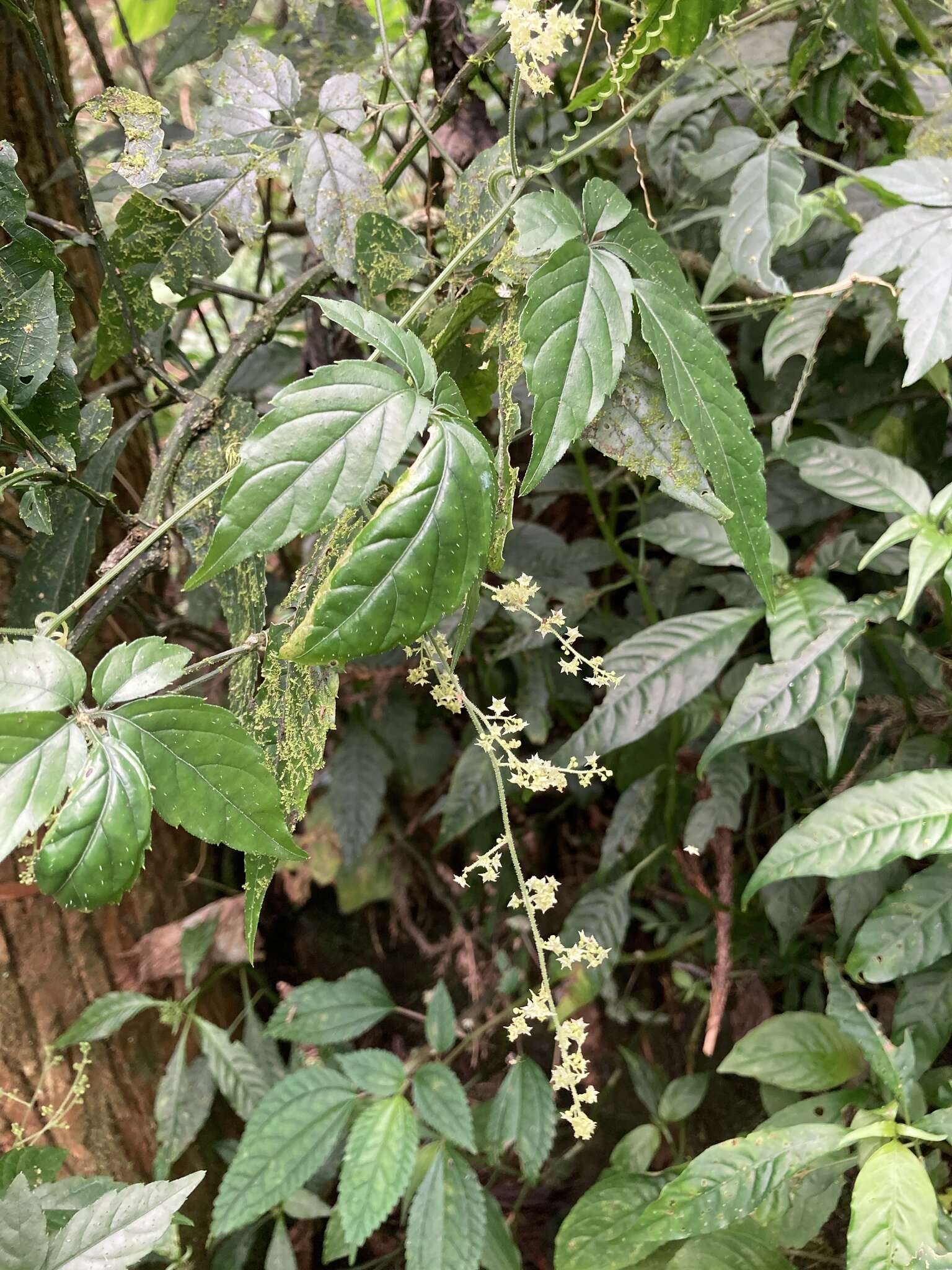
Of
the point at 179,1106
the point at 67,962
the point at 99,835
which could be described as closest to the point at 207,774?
the point at 99,835

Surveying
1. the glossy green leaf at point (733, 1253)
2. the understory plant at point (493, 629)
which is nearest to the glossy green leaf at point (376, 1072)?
the understory plant at point (493, 629)

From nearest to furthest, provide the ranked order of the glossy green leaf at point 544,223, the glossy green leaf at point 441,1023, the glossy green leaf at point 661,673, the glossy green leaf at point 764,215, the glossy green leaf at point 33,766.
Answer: the glossy green leaf at point 33,766
the glossy green leaf at point 544,223
the glossy green leaf at point 764,215
the glossy green leaf at point 661,673
the glossy green leaf at point 441,1023

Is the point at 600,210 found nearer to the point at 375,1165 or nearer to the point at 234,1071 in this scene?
the point at 375,1165

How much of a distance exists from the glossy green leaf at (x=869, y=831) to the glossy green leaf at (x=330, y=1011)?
23.8 inches

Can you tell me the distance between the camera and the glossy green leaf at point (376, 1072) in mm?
962

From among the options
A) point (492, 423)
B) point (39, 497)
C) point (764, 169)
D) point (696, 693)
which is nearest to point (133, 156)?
point (39, 497)

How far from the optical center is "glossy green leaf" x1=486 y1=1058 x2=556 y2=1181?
38.4 inches

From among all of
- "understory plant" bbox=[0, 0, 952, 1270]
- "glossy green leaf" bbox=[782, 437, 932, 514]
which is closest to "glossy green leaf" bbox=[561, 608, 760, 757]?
"understory plant" bbox=[0, 0, 952, 1270]

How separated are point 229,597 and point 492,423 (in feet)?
1.15

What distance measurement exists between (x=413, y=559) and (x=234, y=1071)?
0.95 metres

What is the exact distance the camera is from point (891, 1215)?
61 centimetres

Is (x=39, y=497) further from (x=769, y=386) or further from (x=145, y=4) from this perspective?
(x=145, y=4)

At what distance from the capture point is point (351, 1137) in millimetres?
899

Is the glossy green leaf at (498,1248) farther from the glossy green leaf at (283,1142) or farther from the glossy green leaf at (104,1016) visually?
the glossy green leaf at (104,1016)
